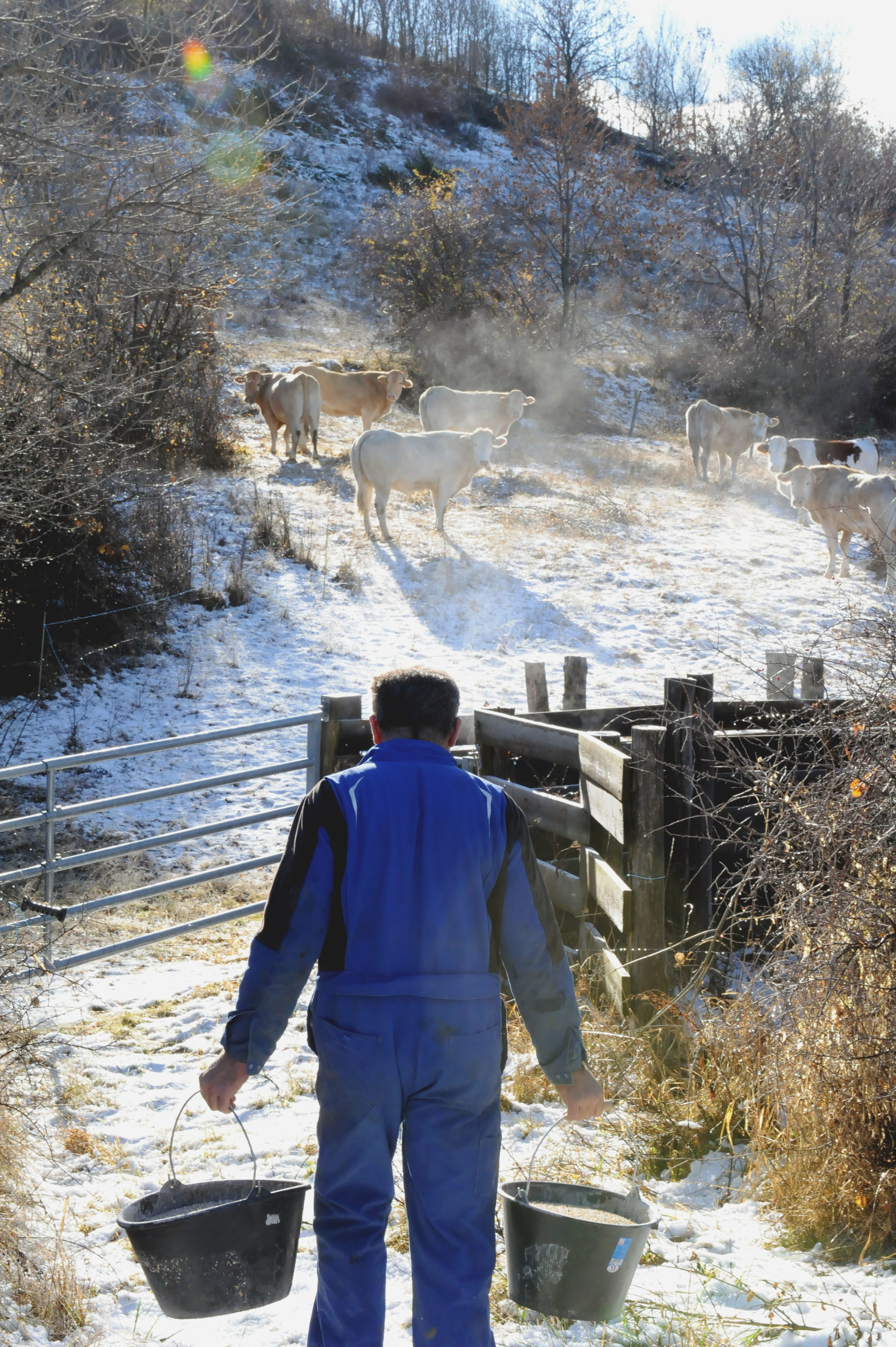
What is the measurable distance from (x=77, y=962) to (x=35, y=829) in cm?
352

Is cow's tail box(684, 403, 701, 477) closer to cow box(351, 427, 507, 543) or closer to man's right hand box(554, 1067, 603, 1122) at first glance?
Answer: cow box(351, 427, 507, 543)

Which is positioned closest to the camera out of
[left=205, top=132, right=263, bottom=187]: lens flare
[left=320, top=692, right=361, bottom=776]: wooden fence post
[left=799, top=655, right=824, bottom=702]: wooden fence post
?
[left=320, top=692, right=361, bottom=776]: wooden fence post

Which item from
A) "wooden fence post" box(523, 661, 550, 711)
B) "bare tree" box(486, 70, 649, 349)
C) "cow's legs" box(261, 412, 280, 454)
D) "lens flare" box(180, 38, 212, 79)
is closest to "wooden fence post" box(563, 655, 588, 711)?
"wooden fence post" box(523, 661, 550, 711)

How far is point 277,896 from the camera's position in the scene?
250cm

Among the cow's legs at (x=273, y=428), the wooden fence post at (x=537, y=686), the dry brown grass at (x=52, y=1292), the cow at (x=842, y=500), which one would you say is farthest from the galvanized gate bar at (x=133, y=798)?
the cow's legs at (x=273, y=428)

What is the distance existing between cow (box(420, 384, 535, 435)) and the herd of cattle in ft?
0.07

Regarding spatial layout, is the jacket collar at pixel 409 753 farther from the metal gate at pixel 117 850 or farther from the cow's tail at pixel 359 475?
the cow's tail at pixel 359 475

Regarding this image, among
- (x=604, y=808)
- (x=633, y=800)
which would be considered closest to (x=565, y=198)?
(x=604, y=808)

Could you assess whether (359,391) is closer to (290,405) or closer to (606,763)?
(290,405)

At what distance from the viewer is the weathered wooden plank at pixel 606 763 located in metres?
4.71

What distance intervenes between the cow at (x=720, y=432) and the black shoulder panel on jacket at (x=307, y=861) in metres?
20.6

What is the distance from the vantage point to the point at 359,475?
53.8 ft

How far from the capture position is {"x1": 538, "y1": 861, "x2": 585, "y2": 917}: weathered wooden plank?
Result: 17.7 ft

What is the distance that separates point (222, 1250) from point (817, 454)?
21.5 m
